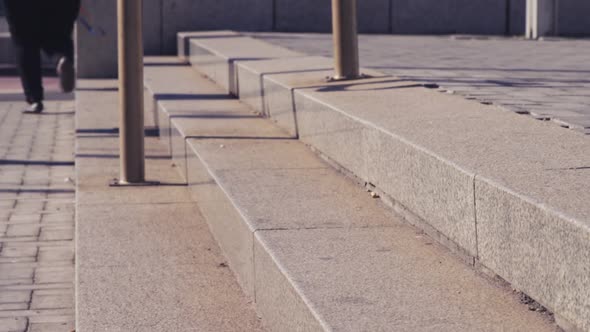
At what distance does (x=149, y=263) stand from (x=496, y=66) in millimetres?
3974

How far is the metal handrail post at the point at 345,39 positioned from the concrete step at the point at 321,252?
64 cm

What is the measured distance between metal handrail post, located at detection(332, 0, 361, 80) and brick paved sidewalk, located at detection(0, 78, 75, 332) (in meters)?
1.69

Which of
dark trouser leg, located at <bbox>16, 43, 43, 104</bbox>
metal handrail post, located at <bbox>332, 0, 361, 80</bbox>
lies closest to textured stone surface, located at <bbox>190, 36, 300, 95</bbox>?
dark trouser leg, located at <bbox>16, 43, 43, 104</bbox>

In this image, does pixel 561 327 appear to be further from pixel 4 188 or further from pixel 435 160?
pixel 4 188

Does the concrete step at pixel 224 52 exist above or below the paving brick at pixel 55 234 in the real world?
above

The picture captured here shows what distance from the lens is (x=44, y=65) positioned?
17406 mm

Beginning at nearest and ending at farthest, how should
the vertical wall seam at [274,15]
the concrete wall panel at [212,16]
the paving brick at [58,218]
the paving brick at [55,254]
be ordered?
the paving brick at [55,254] < the paving brick at [58,218] < the concrete wall panel at [212,16] < the vertical wall seam at [274,15]

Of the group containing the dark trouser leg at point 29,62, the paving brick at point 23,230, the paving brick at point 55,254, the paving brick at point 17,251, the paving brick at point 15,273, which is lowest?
the paving brick at point 15,273

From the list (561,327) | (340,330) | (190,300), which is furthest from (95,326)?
(561,327)

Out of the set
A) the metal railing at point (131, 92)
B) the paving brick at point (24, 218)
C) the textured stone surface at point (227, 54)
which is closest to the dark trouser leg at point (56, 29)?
the textured stone surface at point (227, 54)

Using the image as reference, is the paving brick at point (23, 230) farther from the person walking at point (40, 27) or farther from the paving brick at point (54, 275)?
the person walking at point (40, 27)

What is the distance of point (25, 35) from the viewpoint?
952 centimetres

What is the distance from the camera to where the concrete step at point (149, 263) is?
3.57 m

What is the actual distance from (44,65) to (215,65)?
907 centimetres
